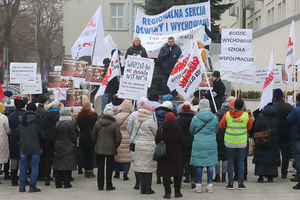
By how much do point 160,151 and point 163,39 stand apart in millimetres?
10350

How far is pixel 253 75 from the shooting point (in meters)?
16.4

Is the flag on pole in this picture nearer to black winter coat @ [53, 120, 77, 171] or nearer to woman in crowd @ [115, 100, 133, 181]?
woman in crowd @ [115, 100, 133, 181]

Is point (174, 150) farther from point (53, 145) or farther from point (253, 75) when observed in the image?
point (253, 75)

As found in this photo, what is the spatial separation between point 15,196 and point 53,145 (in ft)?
5.50

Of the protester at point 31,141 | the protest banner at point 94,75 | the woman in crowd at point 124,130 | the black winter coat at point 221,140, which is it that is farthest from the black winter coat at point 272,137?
the protester at point 31,141

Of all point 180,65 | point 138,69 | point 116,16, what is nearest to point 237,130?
point 138,69

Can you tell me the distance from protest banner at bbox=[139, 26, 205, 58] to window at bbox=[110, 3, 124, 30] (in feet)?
99.5

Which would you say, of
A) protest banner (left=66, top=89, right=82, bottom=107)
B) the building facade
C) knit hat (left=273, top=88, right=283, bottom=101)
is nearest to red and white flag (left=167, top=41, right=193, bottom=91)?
knit hat (left=273, top=88, right=283, bottom=101)

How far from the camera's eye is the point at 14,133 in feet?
39.9

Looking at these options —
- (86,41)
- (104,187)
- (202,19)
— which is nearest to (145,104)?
(104,187)

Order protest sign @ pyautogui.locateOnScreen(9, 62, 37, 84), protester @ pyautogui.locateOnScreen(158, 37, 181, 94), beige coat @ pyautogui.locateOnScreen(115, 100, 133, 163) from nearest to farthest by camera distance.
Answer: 1. beige coat @ pyautogui.locateOnScreen(115, 100, 133, 163)
2. protest sign @ pyautogui.locateOnScreen(9, 62, 37, 84)
3. protester @ pyautogui.locateOnScreen(158, 37, 181, 94)

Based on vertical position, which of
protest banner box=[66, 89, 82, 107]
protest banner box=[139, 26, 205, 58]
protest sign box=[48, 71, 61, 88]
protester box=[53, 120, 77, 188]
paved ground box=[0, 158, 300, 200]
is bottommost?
paved ground box=[0, 158, 300, 200]

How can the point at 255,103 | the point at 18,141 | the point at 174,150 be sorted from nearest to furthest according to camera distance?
1. the point at 174,150
2. the point at 18,141
3. the point at 255,103

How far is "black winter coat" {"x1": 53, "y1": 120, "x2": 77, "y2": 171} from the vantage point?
11.6m
